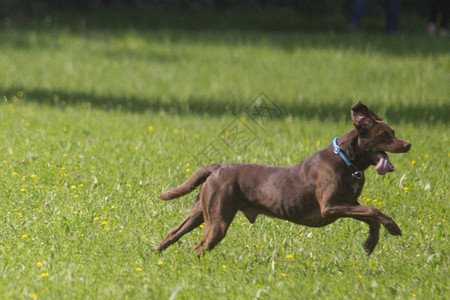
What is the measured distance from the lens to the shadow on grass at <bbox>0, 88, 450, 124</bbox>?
38.2ft

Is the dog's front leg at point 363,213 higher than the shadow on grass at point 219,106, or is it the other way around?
the dog's front leg at point 363,213

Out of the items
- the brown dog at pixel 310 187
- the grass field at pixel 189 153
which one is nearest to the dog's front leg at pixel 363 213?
the brown dog at pixel 310 187

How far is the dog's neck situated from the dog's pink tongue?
0.10 m

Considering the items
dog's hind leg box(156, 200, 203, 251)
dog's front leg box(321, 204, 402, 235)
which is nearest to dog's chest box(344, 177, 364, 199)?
dog's front leg box(321, 204, 402, 235)

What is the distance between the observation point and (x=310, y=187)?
4.91 metres

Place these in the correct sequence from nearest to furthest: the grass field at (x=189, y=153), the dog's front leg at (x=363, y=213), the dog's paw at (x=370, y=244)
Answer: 1. the dog's front leg at (x=363, y=213)
2. the grass field at (x=189, y=153)
3. the dog's paw at (x=370, y=244)

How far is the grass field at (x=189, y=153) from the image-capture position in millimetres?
4840

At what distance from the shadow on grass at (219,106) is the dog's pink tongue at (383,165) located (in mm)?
6516

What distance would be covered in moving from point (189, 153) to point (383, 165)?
3.82 m

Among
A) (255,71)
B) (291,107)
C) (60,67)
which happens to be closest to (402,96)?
(291,107)

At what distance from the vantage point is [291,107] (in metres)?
12.6

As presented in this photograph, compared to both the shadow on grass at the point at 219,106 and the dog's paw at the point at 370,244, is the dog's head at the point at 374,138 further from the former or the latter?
the shadow on grass at the point at 219,106

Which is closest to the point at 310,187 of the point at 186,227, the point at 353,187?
the point at 353,187

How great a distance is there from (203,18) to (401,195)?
15.7 metres
